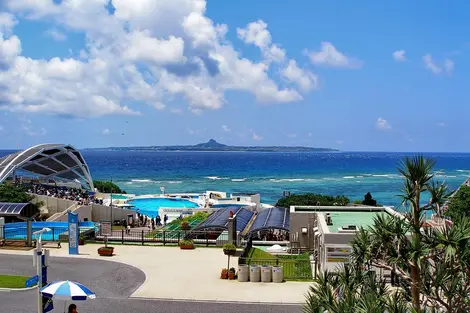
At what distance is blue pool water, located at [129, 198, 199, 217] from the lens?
6044 centimetres

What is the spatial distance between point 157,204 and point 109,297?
44.5 metres

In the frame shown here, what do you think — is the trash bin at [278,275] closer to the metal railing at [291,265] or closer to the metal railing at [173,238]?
the metal railing at [291,265]

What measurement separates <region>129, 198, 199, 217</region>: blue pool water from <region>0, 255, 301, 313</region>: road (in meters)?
32.9

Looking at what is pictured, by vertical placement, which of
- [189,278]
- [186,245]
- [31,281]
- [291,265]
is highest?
[31,281]

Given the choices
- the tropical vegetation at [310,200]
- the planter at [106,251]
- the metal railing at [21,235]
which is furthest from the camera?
the tropical vegetation at [310,200]

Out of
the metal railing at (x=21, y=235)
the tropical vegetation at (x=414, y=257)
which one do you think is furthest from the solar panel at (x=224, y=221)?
the tropical vegetation at (x=414, y=257)

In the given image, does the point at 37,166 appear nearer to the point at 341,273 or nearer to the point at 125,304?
the point at 125,304

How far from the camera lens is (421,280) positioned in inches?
418

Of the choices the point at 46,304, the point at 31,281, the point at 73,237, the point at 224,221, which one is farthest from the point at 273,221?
the point at 31,281

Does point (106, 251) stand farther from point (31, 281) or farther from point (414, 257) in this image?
point (414, 257)

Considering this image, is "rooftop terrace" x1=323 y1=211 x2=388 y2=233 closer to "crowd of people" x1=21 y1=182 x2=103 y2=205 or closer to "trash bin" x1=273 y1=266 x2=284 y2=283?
"trash bin" x1=273 y1=266 x2=284 y2=283

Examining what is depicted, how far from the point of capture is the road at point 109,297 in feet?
61.0

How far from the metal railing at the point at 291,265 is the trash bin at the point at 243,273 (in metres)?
0.76

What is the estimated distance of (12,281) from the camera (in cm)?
2147
